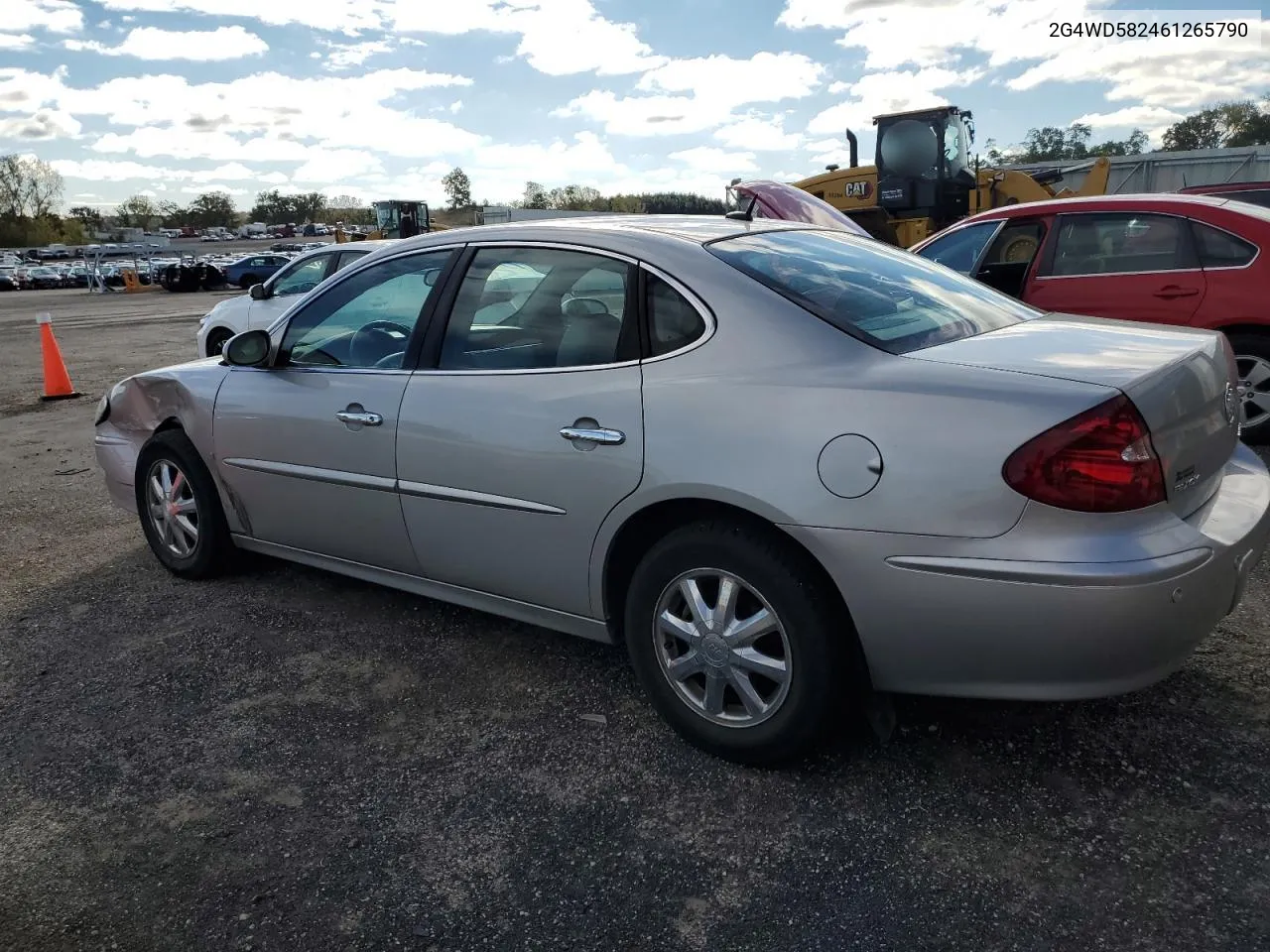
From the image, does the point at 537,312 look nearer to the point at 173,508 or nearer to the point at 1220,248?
the point at 173,508

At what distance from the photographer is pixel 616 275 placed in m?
3.16

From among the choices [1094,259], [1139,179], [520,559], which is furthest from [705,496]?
[1139,179]

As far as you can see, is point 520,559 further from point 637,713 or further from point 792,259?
point 792,259

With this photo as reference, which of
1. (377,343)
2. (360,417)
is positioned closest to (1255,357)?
(377,343)

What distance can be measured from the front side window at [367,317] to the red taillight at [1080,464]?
2.24 meters

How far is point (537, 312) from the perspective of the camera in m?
3.37

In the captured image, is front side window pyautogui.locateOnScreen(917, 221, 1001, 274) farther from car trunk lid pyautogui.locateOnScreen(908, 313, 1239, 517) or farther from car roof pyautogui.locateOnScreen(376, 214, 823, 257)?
car trunk lid pyautogui.locateOnScreen(908, 313, 1239, 517)

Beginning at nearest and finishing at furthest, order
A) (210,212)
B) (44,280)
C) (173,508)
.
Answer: (173,508) < (44,280) < (210,212)

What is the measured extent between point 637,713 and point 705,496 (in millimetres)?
931

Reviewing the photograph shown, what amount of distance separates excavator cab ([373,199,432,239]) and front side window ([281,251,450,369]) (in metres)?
33.4

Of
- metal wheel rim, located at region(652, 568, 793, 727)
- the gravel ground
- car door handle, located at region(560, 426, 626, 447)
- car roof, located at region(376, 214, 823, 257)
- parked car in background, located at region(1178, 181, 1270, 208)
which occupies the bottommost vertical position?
the gravel ground

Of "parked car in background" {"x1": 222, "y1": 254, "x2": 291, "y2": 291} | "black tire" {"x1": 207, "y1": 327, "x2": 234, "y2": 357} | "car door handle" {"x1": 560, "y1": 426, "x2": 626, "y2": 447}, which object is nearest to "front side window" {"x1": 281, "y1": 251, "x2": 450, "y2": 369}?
"car door handle" {"x1": 560, "y1": 426, "x2": 626, "y2": 447}

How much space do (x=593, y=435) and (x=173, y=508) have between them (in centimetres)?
263

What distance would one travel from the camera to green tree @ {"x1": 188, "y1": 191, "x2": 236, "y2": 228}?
13888cm
